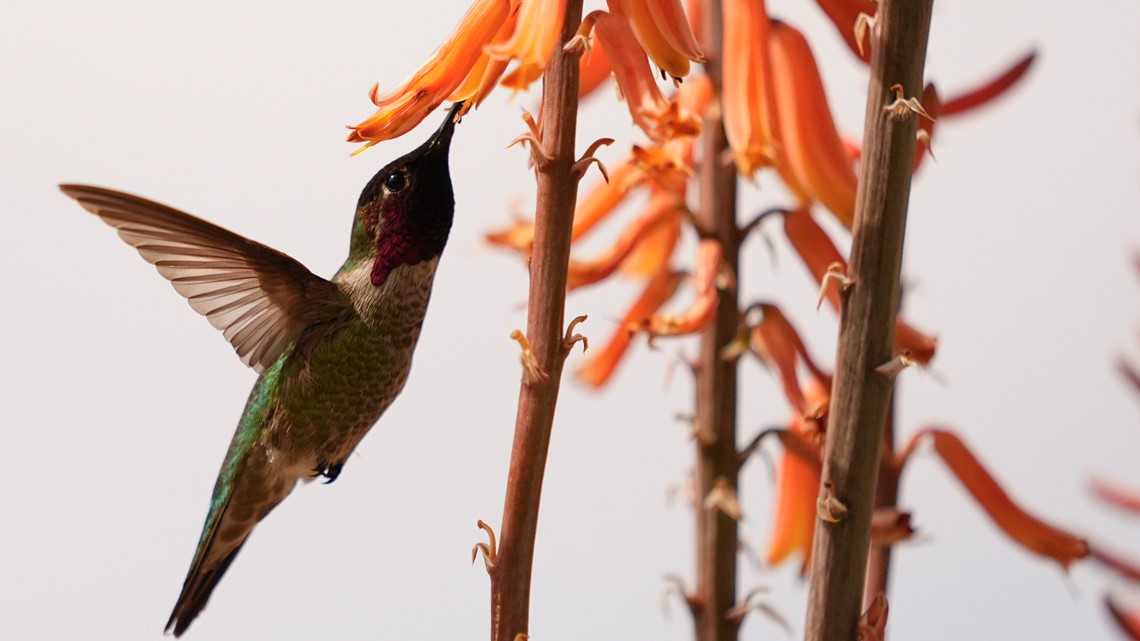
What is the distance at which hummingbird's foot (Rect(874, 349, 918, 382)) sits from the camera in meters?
0.62

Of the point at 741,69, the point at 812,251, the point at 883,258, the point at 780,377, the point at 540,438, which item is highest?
the point at 741,69

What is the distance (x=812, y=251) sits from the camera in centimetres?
113

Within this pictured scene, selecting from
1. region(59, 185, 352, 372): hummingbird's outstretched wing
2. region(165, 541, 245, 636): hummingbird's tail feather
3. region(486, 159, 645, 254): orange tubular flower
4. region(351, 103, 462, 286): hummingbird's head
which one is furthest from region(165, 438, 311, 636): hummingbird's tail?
region(486, 159, 645, 254): orange tubular flower

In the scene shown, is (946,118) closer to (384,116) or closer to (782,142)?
(782,142)

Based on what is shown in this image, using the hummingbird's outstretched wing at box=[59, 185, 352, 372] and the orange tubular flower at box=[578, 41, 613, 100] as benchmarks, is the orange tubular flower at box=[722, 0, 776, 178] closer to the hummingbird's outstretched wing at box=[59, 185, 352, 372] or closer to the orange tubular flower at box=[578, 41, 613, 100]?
the orange tubular flower at box=[578, 41, 613, 100]

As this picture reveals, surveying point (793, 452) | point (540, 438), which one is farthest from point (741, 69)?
point (540, 438)

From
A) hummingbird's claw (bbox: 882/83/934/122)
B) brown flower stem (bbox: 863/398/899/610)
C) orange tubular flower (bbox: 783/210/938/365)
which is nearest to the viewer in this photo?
hummingbird's claw (bbox: 882/83/934/122)

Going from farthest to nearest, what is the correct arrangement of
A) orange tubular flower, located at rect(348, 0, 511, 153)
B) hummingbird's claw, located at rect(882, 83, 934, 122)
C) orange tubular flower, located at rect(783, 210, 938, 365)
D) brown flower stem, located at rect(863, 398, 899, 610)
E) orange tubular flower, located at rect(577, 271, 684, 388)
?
1. orange tubular flower, located at rect(577, 271, 684, 388)
2. orange tubular flower, located at rect(783, 210, 938, 365)
3. brown flower stem, located at rect(863, 398, 899, 610)
4. orange tubular flower, located at rect(348, 0, 511, 153)
5. hummingbird's claw, located at rect(882, 83, 934, 122)

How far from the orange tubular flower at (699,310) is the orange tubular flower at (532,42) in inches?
16.2

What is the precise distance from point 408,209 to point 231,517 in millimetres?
365

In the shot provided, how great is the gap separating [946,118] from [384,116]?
52 cm

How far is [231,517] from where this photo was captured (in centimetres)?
112

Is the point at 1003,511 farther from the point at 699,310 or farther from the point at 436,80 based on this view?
the point at 436,80

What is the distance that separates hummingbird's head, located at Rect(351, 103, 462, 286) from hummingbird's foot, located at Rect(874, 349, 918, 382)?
363 mm
